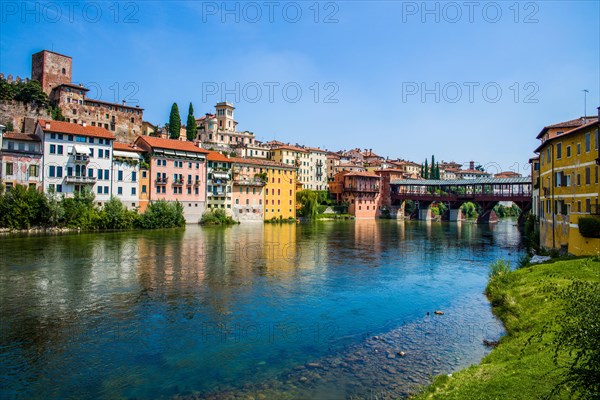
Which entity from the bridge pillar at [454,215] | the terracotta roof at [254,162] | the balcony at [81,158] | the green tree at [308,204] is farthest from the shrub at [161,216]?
the bridge pillar at [454,215]

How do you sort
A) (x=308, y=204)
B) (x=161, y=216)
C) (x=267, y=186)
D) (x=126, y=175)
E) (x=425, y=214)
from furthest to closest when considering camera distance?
(x=425, y=214)
(x=308, y=204)
(x=267, y=186)
(x=126, y=175)
(x=161, y=216)

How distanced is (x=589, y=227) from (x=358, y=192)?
79.4m

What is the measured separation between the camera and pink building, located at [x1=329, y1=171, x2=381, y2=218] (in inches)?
3959

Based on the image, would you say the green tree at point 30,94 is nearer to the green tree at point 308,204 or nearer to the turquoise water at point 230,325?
the green tree at point 308,204

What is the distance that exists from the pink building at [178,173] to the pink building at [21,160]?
14.4 m

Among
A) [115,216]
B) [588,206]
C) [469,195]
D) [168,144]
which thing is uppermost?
[168,144]

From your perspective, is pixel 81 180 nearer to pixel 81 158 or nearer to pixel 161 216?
pixel 81 158

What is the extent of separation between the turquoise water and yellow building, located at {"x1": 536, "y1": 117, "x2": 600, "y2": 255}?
596 cm

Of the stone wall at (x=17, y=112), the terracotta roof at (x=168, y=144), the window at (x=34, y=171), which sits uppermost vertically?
the stone wall at (x=17, y=112)

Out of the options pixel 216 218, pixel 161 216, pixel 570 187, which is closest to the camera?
pixel 570 187

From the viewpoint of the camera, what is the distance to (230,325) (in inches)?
629

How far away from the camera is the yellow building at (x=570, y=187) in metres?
22.9

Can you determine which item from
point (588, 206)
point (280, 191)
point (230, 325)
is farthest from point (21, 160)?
point (588, 206)

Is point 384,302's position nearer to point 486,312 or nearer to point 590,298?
point 486,312
